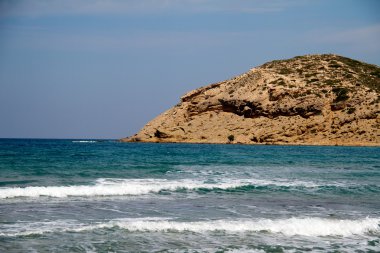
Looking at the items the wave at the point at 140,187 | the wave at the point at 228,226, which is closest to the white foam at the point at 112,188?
the wave at the point at 140,187

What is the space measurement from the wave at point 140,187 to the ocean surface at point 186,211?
0.05m

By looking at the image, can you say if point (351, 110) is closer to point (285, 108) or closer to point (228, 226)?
point (285, 108)

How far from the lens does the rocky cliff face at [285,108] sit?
70188 millimetres

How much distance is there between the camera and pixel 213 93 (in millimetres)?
87188

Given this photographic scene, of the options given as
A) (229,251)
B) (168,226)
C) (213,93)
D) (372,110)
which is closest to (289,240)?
(229,251)

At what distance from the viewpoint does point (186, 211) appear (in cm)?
1530

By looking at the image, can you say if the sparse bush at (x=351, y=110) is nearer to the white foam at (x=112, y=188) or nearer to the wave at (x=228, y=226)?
the white foam at (x=112, y=188)

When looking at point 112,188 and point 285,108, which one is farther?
point 285,108

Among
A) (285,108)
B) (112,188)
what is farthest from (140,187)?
(285,108)

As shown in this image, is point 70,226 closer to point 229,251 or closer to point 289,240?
point 229,251

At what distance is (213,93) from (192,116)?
641 cm

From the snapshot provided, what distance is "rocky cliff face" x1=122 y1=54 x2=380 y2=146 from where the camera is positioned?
7019cm

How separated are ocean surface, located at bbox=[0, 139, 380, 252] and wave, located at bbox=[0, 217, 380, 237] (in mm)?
28

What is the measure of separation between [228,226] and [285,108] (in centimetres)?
6409
